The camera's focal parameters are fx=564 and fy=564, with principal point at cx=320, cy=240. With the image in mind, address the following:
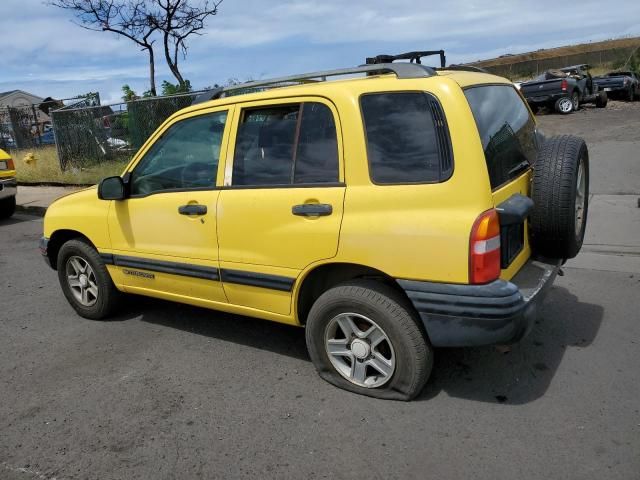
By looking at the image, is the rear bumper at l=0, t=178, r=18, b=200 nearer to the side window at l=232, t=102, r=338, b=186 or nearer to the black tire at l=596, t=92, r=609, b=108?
the side window at l=232, t=102, r=338, b=186

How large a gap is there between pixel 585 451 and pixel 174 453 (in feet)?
6.64

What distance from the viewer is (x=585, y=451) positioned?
2699 millimetres

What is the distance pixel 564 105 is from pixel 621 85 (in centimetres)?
524

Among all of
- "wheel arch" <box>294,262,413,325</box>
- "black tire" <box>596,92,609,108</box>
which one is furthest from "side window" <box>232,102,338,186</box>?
"black tire" <box>596,92,609,108</box>

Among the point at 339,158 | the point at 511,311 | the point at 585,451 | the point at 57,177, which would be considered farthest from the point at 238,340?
the point at 57,177

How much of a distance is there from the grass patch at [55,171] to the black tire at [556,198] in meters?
11.1

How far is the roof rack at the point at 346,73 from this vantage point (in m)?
3.10

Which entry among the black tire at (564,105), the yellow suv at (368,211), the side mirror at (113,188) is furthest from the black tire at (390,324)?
the black tire at (564,105)

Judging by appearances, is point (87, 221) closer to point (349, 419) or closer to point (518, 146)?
point (349, 419)

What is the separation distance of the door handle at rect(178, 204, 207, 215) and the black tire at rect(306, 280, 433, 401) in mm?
998

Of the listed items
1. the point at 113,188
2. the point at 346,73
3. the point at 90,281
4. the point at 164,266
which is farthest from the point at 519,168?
the point at 90,281

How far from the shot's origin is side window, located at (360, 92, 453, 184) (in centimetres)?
290

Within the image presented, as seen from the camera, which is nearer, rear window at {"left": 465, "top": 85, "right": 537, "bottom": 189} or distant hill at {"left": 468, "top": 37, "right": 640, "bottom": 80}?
rear window at {"left": 465, "top": 85, "right": 537, "bottom": 189}

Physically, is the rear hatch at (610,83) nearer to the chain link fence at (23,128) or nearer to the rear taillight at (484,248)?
the chain link fence at (23,128)
